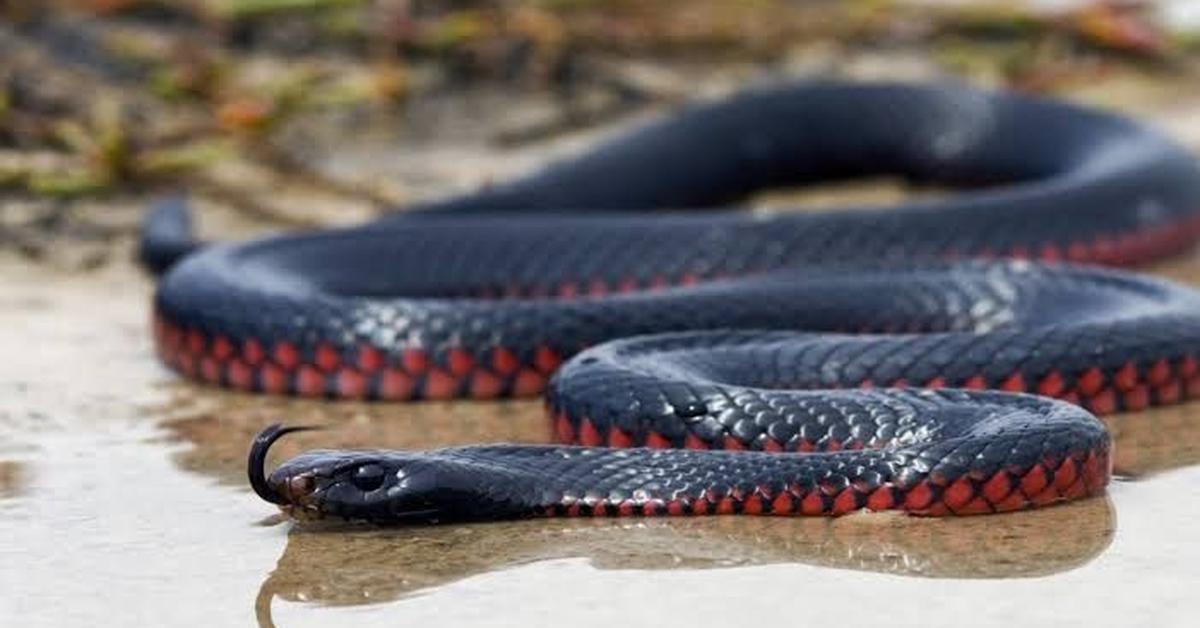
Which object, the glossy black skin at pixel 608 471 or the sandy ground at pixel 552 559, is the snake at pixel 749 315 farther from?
the sandy ground at pixel 552 559

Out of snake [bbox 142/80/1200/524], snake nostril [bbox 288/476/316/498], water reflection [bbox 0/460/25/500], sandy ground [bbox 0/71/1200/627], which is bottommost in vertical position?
water reflection [bbox 0/460/25/500]

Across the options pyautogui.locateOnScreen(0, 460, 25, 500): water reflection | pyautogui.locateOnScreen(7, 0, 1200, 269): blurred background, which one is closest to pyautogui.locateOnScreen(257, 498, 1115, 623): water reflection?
pyautogui.locateOnScreen(0, 460, 25, 500): water reflection

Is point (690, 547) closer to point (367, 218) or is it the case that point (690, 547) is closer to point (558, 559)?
point (558, 559)

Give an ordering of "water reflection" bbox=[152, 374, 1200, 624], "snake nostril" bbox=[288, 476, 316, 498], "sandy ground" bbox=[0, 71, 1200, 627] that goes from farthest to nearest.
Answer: "snake nostril" bbox=[288, 476, 316, 498] → "water reflection" bbox=[152, 374, 1200, 624] → "sandy ground" bbox=[0, 71, 1200, 627]

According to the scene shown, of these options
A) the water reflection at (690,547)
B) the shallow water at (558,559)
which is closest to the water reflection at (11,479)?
the shallow water at (558,559)

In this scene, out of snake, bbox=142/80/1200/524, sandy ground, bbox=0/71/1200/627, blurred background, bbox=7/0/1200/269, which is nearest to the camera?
sandy ground, bbox=0/71/1200/627

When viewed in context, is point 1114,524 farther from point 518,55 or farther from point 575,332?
point 518,55

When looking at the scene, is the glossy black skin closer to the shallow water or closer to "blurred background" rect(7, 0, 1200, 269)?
the shallow water

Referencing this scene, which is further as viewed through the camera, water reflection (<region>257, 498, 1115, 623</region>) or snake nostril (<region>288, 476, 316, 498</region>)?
snake nostril (<region>288, 476, 316, 498</region>)

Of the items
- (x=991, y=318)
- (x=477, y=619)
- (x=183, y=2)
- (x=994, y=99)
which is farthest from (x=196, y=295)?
(x=994, y=99)

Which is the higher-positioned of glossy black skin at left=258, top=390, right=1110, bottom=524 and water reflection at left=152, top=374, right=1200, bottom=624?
glossy black skin at left=258, top=390, right=1110, bottom=524
